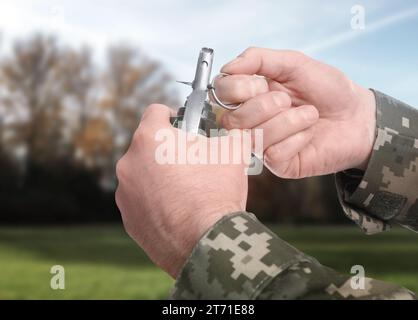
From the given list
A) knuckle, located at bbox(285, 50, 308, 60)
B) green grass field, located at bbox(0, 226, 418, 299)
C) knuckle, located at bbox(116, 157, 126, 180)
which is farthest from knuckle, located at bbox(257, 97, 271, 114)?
green grass field, located at bbox(0, 226, 418, 299)

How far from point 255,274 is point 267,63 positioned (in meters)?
1.04

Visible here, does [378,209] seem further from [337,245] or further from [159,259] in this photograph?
[337,245]

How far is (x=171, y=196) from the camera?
4.08 feet

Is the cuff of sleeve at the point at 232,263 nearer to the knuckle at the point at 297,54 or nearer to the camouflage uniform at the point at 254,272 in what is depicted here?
the camouflage uniform at the point at 254,272

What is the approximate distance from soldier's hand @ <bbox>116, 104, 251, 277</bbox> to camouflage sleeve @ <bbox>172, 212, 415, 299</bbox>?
0.05 m

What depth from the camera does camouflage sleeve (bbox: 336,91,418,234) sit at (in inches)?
82.3

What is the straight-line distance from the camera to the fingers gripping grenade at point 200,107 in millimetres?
1513

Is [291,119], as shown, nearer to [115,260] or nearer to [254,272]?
[254,272]

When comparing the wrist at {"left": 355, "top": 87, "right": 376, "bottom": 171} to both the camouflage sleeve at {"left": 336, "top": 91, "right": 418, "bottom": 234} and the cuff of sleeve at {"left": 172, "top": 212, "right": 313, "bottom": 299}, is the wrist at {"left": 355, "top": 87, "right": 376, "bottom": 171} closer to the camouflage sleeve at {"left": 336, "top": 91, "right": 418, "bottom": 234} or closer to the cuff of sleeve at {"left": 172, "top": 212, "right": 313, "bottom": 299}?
the camouflage sleeve at {"left": 336, "top": 91, "right": 418, "bottom": 234}

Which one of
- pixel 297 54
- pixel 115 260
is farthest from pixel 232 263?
pixel 115 260

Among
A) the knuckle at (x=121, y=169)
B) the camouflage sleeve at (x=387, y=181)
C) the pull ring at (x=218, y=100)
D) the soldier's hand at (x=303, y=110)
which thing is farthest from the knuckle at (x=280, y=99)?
the knuckle at (x=121, y=169)

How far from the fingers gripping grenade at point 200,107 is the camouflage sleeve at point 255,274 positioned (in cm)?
39
